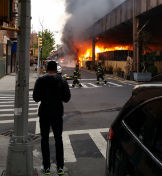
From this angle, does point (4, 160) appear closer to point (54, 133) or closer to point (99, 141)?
point (54, 133)

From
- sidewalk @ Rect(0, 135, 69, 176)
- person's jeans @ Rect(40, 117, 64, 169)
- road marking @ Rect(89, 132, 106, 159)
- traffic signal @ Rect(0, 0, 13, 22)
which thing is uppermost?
traffic signal @ Rect(0, 0, 13, 22)

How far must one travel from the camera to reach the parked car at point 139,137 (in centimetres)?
179

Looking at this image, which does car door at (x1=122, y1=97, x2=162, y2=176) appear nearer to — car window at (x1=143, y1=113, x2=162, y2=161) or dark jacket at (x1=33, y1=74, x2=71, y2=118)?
car window at (x1=143, y1=113, x2=162, y2=161)

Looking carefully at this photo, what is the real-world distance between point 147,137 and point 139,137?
12cm

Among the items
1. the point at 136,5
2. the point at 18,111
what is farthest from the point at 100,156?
the point at 136,5

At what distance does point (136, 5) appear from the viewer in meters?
23.8

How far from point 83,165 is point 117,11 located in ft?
87.5

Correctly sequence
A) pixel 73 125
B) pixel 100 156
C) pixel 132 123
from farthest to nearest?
pixel 73 125, pixel 100 156, pixel 132 123

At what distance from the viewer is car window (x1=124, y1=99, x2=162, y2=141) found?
6.55 feet

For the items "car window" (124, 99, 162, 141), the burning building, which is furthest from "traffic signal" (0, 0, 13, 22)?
the burning building

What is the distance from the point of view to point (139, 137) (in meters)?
2.08

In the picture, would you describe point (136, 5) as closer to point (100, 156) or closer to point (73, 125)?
point (73, 125)

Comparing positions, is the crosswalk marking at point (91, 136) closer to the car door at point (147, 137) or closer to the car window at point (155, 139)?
the car door at point (147, 137)

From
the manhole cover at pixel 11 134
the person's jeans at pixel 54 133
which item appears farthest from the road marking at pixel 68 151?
the person's jeans at pixel 54 133
